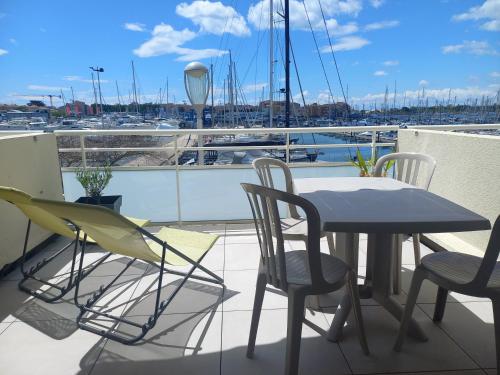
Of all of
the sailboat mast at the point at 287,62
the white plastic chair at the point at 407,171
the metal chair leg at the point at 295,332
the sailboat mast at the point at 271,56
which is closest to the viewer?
the metal chair leg at the point at 295,332

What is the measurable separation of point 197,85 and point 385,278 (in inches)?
153

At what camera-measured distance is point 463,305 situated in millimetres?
2387

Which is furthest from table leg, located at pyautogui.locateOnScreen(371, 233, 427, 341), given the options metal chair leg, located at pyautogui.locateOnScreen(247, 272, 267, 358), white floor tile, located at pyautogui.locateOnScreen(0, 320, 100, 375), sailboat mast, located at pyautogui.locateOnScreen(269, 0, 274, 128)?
sailboat mast, located at pyautogui.locateOnScreen(269, 0, 274, 128)

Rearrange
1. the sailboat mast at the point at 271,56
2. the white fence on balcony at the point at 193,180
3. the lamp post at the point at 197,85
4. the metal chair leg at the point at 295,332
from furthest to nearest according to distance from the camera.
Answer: the sailboat mast at the point at 271,56 < the lamp post at the point at 197,85 < the white fence on balcony at the point at 193,180 < the metal chair leg at the point at 295,332

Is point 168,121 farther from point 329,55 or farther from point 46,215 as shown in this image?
point 46,215

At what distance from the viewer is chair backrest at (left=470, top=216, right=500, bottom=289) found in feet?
4.75

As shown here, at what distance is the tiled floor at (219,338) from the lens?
185 cm

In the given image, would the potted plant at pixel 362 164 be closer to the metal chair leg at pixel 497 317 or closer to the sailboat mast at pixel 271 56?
the metal chair leg at pixel 497 317

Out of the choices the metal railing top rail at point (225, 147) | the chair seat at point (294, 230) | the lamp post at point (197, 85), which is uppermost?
the lamp post at point (197, 85)

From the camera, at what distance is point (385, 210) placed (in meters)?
1.79

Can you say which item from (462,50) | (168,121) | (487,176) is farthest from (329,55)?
(462,50)

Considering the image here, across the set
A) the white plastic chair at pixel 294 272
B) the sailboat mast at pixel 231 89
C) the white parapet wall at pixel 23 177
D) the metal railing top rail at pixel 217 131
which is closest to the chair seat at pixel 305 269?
the white plastic chair at pixel 294 272

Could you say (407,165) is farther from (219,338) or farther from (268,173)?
(219,338)

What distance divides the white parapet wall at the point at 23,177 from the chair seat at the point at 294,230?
2.25 m
